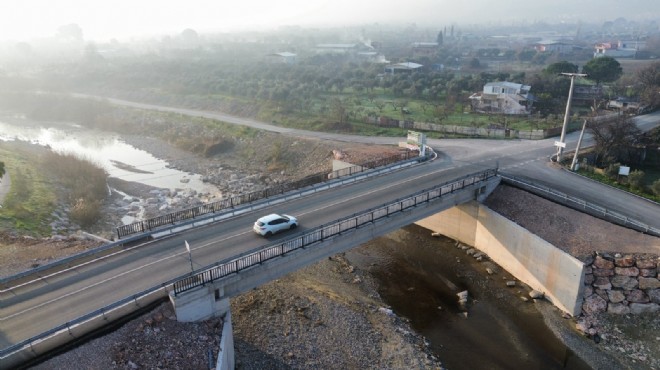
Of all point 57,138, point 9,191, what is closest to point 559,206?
point 9,191

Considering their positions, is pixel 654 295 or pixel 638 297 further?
pixel 638 297

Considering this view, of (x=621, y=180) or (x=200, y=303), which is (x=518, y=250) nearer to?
(x=621, y=180)

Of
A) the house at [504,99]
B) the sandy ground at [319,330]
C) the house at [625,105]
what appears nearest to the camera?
the sandy ground at [319,330]

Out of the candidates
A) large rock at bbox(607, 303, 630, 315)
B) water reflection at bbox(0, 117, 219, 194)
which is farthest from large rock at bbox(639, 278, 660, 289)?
water reflection at bbox(0, 117, 219, 194)

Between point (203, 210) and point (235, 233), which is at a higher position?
point (203, 210)

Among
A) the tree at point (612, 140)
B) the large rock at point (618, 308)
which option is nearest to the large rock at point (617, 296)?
the large rock at point (618, 308)

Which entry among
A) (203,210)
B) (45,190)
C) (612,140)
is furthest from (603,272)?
(45,190)

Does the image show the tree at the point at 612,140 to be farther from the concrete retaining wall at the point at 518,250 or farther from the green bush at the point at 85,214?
the green bush at the point at 85,214
